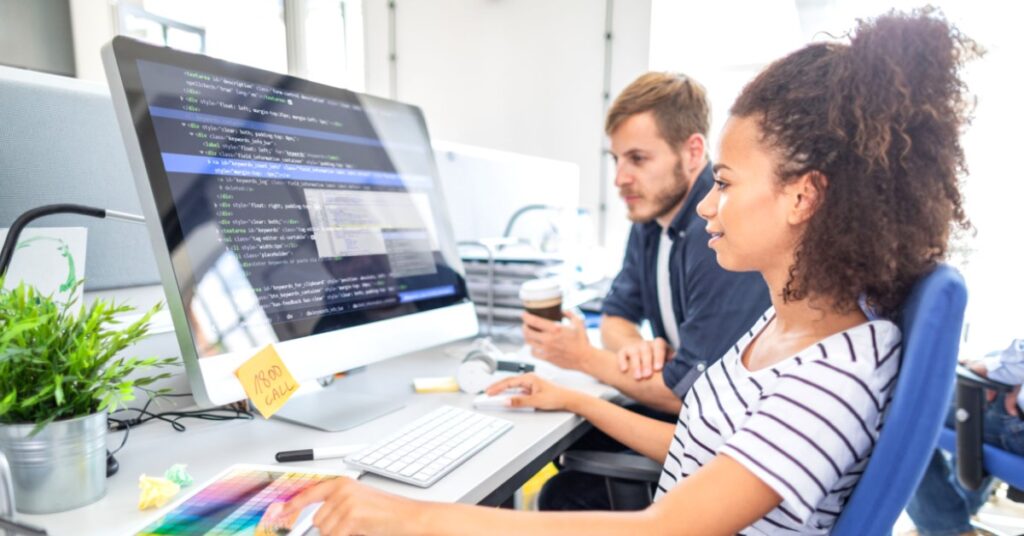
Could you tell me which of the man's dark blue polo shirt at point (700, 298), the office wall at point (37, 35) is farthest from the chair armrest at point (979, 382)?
the office wall at point (37, 35)

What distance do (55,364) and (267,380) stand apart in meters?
0.23

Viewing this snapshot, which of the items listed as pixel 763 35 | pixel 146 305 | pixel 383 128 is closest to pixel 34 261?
pixel 146 305

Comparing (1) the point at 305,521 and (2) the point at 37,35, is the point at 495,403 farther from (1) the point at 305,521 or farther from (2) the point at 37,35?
(2) the point at 37,35

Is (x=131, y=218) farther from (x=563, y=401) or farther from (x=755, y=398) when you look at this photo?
(x=755, y=398)

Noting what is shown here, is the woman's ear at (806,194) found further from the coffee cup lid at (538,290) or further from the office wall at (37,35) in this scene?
the office wall at (37,35)

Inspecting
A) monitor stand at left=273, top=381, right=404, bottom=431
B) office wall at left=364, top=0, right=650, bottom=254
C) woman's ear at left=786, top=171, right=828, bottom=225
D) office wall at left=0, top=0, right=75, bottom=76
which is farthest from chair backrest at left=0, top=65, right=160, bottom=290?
office wall at left=364, top=0, right=650, bottom=254

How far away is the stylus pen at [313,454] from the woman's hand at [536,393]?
0.29m

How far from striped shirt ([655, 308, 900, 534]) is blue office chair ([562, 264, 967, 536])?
0.03 m

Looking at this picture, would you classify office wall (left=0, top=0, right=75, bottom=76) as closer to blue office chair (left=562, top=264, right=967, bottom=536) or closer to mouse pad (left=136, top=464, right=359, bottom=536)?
mouse pad (left=136, top=464, right=359, bottom=536)

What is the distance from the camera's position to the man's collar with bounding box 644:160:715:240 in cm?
131

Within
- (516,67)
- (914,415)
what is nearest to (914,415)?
(914,415)

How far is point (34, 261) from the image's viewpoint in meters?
0.75

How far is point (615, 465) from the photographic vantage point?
35.8 inches

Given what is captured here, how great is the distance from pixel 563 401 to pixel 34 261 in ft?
2.40
